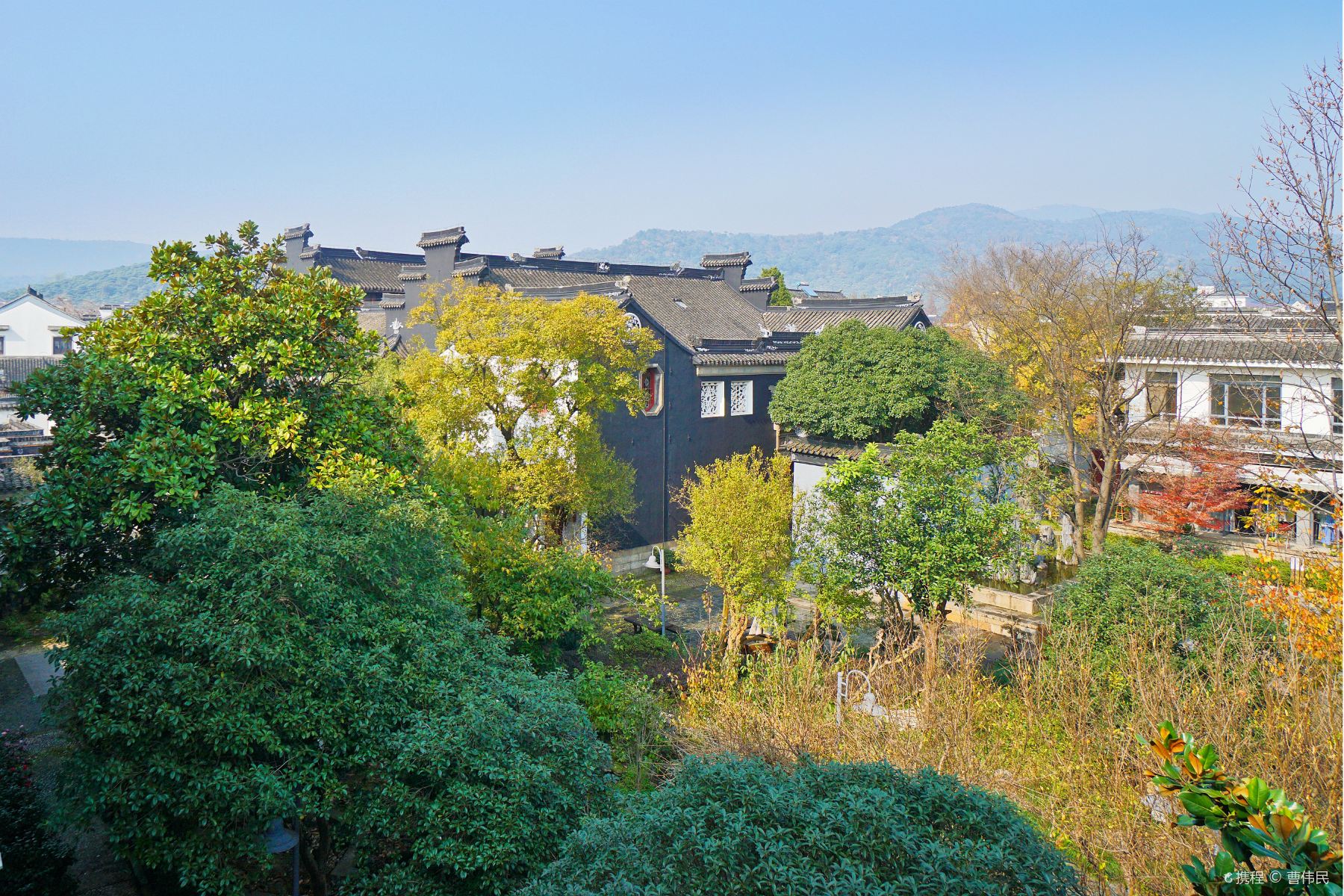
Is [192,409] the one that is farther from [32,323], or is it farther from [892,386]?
[32,323]

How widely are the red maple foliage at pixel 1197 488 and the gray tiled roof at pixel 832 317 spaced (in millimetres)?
7339

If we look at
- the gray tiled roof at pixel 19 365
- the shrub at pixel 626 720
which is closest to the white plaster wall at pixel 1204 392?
the shrub at pixel 626 720

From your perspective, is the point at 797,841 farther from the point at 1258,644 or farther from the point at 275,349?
the point at 1258,644

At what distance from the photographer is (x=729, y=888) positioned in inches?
155

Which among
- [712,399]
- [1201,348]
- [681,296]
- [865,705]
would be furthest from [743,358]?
[865,705]

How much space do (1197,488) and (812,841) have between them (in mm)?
17027

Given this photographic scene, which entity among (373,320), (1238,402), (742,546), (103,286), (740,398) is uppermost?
(103,286)

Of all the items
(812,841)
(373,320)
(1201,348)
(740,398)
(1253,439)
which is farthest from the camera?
(373,320)

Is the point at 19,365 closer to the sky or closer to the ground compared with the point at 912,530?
closer to the sky

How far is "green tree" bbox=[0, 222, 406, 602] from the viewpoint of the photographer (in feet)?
24.8

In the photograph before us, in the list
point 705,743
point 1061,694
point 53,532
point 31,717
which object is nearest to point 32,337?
point 31,717

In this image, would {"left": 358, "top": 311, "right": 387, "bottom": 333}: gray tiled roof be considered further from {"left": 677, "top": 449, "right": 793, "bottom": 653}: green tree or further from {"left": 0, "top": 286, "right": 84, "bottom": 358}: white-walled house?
{"left": 677, "top": 449, "right": 793, "bottom": 653}: green tree

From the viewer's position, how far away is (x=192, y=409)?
8125mm

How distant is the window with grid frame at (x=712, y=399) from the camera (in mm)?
21109
